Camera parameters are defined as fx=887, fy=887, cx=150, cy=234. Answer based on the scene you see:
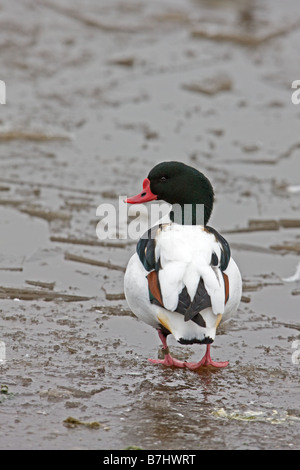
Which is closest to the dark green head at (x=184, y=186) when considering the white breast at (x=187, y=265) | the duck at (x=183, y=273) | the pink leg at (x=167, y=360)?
the duck at (x=183, y=273)

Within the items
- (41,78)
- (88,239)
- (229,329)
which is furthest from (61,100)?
(229,329)

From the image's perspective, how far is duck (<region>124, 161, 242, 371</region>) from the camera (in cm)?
537

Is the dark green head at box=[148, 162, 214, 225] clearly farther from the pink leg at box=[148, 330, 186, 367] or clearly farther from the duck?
the pink leg at box=[148, 330, 186, 367]

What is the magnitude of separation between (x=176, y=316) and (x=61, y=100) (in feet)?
27.1

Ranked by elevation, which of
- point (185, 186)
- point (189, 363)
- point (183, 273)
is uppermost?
point (185, 186)

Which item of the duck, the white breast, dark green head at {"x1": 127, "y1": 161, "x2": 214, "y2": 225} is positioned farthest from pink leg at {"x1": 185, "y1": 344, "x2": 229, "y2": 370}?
dark green head at {"x1": 127, "y1": 161, "x2": 214, "y2": 225}

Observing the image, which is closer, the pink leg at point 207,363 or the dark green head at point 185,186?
the pink leg at point 207,363

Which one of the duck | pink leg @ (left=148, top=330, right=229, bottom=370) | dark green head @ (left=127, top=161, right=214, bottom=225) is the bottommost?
pink leg @ (left=148, top=330, right=229, bottom=370)

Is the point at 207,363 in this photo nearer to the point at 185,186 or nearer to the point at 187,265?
the point at 187,265

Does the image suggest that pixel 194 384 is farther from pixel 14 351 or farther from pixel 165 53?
pixel 165 53

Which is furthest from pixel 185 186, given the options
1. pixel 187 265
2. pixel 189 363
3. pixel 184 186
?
pixel 189 363

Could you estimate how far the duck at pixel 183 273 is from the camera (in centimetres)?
537

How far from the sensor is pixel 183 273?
544cm

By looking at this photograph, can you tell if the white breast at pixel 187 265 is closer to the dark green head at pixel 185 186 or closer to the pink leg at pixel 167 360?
the dark green head at pixel 185 186
